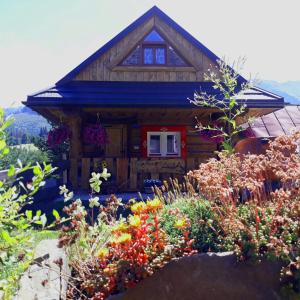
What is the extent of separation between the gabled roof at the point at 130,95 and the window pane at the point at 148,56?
0.71 m

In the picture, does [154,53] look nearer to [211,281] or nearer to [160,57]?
[160,57]

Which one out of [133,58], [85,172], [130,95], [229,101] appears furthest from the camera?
[133,58]

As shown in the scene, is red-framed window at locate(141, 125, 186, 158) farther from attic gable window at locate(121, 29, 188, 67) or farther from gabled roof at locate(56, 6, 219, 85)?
gabled roof at locate(56, 6, 219, 85)

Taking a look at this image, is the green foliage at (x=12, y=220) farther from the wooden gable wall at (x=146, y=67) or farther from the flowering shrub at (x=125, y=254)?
the wooden gable wall at (x=146, y=67)

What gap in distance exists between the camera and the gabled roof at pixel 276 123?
13.1 meters

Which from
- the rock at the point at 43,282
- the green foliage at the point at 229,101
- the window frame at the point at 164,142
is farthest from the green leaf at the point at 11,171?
the window frame at the point at 164,142

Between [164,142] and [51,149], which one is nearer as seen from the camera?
[164,142]

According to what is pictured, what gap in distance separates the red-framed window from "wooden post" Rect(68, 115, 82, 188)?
2649mm

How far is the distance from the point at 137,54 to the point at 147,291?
31.7 feet

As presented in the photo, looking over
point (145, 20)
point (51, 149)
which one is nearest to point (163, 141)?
point (145, 20)

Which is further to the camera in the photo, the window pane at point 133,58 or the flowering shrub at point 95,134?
the window pane at point 133,58

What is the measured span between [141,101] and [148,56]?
225cm

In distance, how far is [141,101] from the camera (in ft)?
33.3

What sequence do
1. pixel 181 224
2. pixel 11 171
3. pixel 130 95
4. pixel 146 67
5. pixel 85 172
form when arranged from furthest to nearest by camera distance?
pixel 146 67, pixel 130 95, pixel 85 172, pixel 181 224, pixel 11 171
